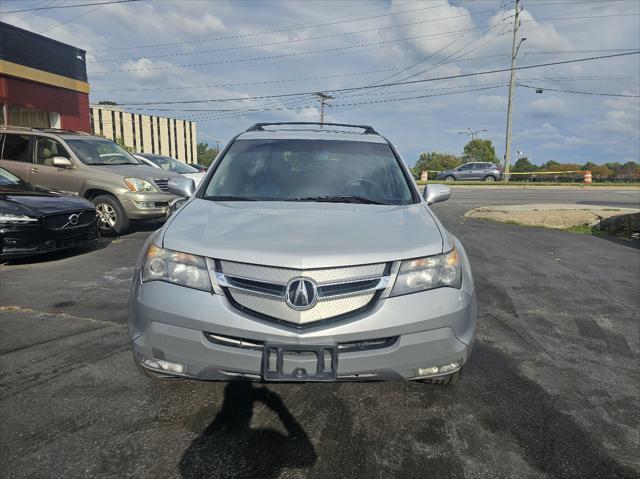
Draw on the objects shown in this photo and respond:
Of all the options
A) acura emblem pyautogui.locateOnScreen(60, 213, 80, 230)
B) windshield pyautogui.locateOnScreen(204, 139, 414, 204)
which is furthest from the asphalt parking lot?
acura emblem pyautogui.locateOnScreen(60, 213, 80, 230)

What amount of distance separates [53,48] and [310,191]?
21.6 meters

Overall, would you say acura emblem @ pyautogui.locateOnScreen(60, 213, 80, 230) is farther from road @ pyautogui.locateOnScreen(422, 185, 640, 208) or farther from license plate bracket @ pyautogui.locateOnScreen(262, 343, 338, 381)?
road @ pyautogui.locateOnScreen(422, 185, 640, 208)

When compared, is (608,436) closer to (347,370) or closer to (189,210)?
(347,370)

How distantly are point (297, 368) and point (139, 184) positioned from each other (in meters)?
7.20

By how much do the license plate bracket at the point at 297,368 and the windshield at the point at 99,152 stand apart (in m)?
7.79

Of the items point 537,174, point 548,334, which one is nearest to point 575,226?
point 548,334

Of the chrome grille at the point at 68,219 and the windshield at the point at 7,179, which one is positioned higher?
the windshield at the point at 7,179

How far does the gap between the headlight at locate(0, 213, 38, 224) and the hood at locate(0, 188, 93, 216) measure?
53mm

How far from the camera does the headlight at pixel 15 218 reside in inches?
225

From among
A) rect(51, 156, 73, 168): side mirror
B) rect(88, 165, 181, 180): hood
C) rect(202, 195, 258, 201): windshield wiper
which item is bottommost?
rect(202, 195, 258, 201): windshield wiper

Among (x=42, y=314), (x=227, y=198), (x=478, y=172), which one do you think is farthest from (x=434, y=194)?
(x=478, y=172)

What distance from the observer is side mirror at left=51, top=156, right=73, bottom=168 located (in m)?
8.10

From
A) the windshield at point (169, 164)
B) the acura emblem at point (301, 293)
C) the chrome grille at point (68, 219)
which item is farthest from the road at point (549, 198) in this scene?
the acura emblem at point (301, 293)

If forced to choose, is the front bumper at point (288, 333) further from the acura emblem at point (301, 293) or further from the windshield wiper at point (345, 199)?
the windshield wiper at point (345, 199)
